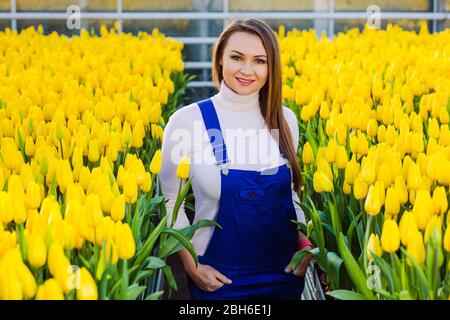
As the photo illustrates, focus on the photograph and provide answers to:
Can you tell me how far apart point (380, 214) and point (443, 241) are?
37cm

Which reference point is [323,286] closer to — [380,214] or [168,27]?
[380,214]

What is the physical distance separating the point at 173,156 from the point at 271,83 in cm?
45

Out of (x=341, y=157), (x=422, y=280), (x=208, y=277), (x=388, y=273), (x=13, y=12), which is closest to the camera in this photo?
(x=422, y=280)

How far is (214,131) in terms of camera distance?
2.82 m

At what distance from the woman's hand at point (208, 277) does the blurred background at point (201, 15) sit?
6897mm

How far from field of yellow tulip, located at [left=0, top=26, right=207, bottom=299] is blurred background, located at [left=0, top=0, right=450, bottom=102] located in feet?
17.5

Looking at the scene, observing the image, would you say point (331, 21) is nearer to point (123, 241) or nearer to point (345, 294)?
point (345, 294)

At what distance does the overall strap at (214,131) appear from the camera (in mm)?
2789

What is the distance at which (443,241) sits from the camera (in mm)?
1726

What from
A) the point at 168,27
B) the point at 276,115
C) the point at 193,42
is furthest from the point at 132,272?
the point at 168,27

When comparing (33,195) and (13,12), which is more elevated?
(13,12)

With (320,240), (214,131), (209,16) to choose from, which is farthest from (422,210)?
(209,16)

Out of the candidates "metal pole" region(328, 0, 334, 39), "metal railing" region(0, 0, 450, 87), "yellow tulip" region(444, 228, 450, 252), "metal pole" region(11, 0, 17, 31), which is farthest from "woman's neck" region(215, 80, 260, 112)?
"metal pole" region(11, 0, 17, 31)

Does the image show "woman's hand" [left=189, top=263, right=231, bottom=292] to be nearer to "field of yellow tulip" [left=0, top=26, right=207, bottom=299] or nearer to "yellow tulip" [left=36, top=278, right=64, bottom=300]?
"field of yellow tulip" [left=0, top=26, right=207, bottom=299]
